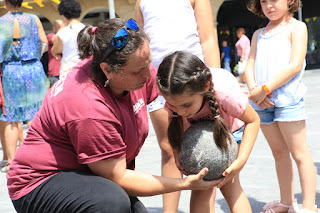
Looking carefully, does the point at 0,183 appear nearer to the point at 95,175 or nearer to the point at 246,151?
the point at 95,175

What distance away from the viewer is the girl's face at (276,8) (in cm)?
364

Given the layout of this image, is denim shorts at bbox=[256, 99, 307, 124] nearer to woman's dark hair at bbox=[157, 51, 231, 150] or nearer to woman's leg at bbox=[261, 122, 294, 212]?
woman's leg at bbox=[261, 122, 294, 212]

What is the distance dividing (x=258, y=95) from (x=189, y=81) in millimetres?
998

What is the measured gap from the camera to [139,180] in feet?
9.14

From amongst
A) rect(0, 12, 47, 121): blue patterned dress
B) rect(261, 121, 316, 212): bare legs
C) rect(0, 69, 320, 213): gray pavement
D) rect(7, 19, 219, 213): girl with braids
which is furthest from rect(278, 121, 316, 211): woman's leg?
rect(0, 12, 47, 121): blue patterned dress

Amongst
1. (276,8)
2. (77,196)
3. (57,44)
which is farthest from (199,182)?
(57,44)

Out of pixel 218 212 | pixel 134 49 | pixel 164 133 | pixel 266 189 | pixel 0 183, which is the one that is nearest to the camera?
pixel 134 49

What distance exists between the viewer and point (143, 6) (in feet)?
12.0

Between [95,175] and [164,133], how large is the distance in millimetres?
925

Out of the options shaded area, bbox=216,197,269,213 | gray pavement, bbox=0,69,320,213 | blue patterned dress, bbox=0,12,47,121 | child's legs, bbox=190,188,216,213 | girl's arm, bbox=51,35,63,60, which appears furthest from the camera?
girl's arm, bbox=51,35,63,60

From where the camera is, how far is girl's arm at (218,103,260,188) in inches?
115

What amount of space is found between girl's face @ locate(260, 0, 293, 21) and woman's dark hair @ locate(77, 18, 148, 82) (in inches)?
51.3

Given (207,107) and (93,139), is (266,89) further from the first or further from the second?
(93,139)

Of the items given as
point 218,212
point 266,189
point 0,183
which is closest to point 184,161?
point 218,212
